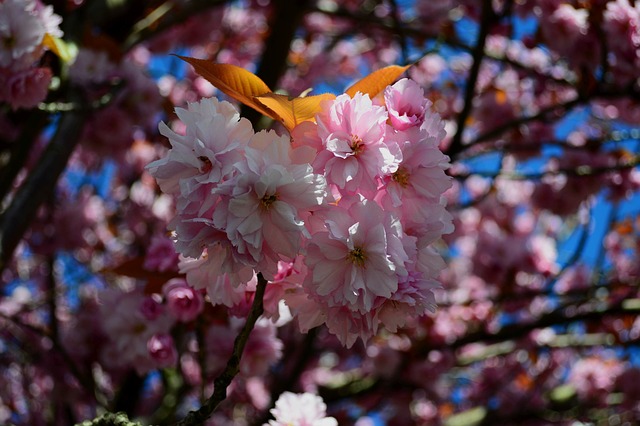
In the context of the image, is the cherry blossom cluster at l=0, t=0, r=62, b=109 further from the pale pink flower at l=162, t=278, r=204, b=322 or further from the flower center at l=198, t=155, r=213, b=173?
the flower center at l=198, t=155, r=213, b=173

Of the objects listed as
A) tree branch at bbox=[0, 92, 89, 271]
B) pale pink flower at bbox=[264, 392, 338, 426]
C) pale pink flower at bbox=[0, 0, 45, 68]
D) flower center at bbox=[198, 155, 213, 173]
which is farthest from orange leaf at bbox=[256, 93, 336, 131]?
tree branch at bbox=[0, 92, 89, 271]

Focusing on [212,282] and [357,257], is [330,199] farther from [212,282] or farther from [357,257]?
[212,282]

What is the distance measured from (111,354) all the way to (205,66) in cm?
144

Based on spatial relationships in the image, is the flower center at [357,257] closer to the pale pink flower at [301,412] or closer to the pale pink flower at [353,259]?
the pale pink flower at [353,259]

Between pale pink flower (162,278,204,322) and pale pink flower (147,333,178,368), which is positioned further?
pale pink flower (147,333,178,368)

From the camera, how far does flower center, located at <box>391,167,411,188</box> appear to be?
1001mm

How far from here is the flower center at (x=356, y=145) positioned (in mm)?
979

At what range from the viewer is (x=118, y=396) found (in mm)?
2727

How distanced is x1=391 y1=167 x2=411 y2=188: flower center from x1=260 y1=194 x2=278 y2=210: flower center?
192mm

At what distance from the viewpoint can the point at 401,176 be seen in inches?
39.4

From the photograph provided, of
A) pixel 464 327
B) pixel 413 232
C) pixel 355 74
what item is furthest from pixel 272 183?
pixel 355 74

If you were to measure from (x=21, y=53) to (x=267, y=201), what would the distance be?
95 cm

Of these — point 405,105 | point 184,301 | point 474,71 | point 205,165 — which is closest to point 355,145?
point 405,105

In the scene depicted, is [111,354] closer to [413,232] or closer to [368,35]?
[413,232]
